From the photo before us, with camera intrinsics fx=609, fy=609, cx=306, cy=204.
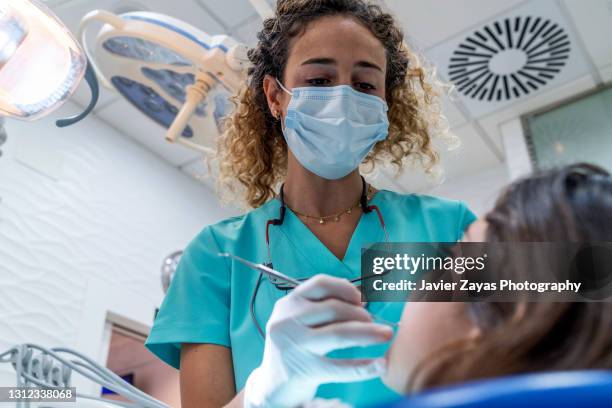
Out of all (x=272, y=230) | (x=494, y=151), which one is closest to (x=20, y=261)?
(x=272, y=230)

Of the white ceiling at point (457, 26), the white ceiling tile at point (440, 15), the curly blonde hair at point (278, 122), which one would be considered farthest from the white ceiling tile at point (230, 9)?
the curly blonde hair at point (278, 122)

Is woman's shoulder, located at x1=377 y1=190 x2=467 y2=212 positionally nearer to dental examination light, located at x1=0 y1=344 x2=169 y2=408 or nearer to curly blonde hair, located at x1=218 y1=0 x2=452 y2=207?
curly blonde hair, located at x1=218 y1=0 x2=452 y2=207

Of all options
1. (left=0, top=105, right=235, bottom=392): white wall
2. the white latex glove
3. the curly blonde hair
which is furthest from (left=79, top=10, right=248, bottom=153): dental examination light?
the white latex glove

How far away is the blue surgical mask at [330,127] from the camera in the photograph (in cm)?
124

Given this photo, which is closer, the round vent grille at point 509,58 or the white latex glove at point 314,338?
the white latex glove at point 314,338

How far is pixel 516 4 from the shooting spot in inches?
106

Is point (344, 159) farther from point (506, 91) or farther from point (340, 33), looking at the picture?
point (506, 91)

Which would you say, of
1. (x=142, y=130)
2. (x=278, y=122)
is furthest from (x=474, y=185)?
(x=278, y=122)

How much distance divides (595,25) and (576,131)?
1.81 feet

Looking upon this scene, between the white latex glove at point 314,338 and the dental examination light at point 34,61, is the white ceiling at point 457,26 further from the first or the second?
the white latex glove at point 314,338

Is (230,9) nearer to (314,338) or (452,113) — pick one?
(452,113)

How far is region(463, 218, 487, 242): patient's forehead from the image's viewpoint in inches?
23.3

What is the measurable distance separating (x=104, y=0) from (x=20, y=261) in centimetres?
119

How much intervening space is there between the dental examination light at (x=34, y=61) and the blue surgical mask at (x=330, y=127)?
485mm
